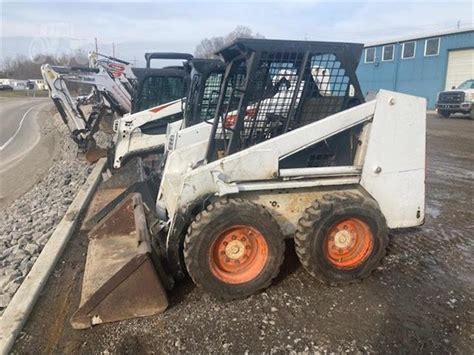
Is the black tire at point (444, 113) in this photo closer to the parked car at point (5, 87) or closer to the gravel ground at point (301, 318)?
the gravel ground at point (301, 318)

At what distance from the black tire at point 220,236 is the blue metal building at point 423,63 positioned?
25.3m

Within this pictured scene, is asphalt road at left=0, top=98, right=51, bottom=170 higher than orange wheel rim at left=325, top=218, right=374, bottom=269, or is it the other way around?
orange wheel rim at left=325, top=218, right=374, bottom=269

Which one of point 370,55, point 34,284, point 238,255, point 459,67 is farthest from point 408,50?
point 34,284

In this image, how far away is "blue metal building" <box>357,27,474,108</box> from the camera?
82.1 ft

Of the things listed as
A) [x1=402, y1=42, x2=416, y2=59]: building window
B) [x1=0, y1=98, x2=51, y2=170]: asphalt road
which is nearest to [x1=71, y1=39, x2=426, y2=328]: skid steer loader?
[x1=0, y1=98, x2=51, y2=170]: asphalt road

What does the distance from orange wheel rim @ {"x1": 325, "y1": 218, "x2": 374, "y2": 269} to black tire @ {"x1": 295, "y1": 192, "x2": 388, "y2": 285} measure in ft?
0.07

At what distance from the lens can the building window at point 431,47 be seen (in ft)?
86.8

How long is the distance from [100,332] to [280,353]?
143 cm

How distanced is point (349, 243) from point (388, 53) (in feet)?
97.3

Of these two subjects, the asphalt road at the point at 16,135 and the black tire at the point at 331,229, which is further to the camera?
the asphalt road at the point at 16,135

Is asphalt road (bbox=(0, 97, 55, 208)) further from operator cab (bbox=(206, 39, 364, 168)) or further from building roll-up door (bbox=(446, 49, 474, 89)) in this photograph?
building roll-up door (bbox=(446, 49, 474, 89))

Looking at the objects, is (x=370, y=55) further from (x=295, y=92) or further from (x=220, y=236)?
(x=220, y=236)

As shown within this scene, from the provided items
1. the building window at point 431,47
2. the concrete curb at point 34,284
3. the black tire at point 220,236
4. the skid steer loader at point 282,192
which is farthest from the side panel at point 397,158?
the building window at point 431,47

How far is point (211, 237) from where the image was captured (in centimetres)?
350
